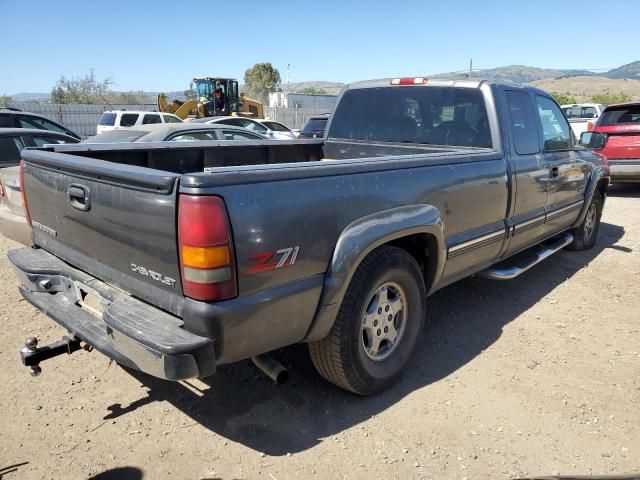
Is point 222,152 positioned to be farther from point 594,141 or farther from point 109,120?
point 109,120

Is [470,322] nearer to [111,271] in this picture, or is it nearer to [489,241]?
[489,241]

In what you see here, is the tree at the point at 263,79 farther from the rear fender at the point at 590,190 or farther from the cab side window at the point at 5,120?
the rear fender at the point at 590,190

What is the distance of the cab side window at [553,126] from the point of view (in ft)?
14.9

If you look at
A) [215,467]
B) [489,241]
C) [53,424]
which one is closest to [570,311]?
[489,241]

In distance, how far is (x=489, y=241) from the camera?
3783 millimetres

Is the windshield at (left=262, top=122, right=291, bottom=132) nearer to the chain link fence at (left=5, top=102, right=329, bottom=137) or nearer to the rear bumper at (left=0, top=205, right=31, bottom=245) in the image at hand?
the rear bumper at (left=0, top=205, right=31, bottom=245)

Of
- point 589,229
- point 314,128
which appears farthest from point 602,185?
point 314,128

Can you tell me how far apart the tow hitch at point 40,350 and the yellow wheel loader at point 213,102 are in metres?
23.2

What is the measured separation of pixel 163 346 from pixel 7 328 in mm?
2572

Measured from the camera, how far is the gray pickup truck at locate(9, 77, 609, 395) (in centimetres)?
212

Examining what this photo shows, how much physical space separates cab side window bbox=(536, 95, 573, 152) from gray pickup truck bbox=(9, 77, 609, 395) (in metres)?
0.12

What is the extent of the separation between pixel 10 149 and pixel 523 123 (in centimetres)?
637

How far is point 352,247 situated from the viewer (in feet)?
8.34

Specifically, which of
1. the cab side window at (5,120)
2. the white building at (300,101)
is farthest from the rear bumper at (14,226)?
the white building at (300,101)
